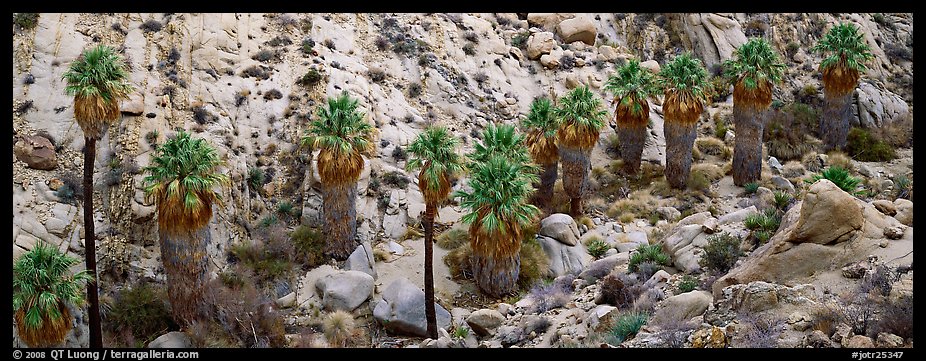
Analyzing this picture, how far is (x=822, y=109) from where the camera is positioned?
4866cm

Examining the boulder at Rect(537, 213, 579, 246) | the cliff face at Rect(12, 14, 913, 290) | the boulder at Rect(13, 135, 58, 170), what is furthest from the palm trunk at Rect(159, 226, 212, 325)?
the boulder at Rect(537, 213, 579, 246)

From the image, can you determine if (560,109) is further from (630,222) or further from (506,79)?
(506,79)

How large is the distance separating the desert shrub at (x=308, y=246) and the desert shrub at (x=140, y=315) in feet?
19.8

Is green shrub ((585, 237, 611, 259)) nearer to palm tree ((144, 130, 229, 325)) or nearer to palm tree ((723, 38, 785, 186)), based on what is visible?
palm tree ((723, 38, 785, 186))

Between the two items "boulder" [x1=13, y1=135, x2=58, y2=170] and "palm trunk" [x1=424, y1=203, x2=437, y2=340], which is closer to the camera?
"palm trunk" [x1=424, y1=203, x2=437, y2=340]

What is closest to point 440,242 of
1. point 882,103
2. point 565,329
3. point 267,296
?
point 267,296

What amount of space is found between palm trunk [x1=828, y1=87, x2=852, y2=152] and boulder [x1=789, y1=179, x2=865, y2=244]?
1076 inches

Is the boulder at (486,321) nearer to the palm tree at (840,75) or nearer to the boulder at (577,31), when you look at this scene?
the palm tree at (840,75)

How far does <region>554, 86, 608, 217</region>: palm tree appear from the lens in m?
37.0

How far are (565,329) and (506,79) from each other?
2615cm

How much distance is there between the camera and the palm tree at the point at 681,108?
40.1 m

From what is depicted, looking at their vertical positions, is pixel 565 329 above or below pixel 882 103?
below

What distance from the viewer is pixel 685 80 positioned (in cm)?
4019

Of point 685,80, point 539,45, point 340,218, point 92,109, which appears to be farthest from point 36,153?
point 685,80
